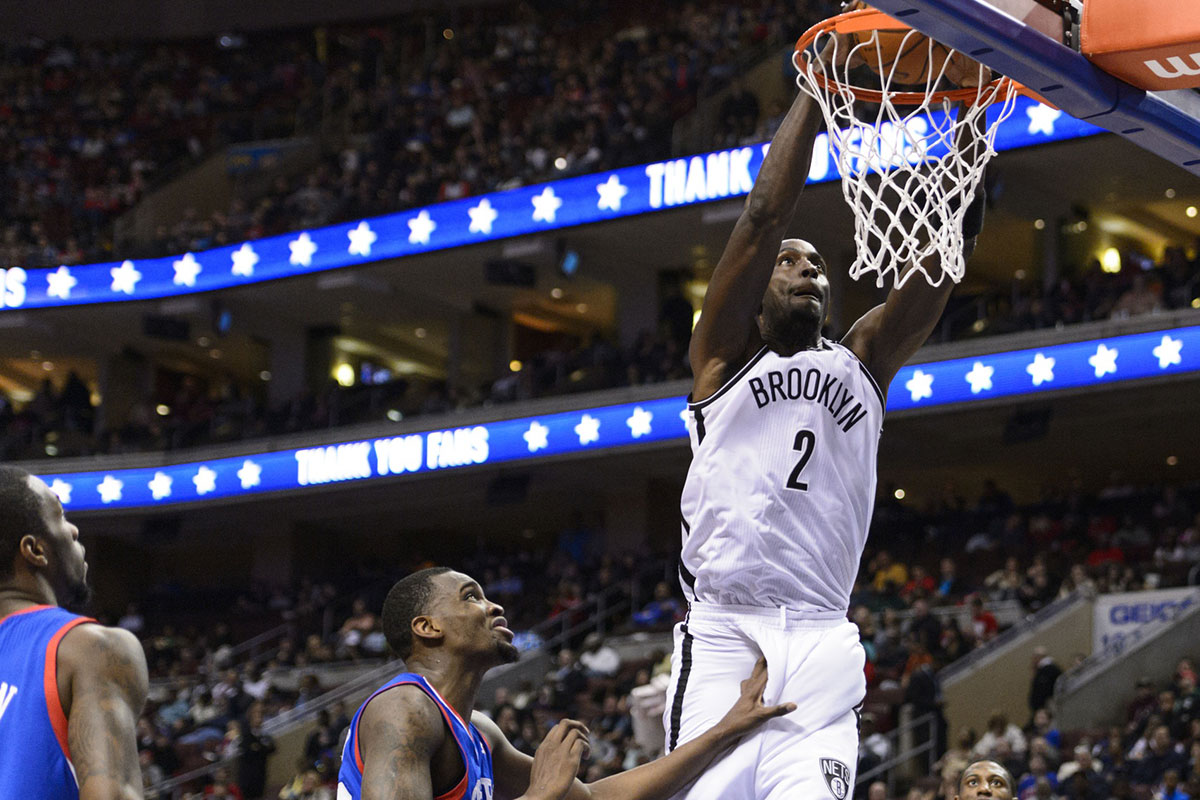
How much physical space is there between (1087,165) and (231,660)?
566 inches

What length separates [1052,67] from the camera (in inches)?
195

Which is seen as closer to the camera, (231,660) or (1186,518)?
(1186,518)

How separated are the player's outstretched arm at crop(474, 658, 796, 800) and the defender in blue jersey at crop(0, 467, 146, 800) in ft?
4.67

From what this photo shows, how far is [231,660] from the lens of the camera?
82.6ft

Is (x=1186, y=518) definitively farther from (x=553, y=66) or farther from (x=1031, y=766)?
(x=553, y=66)

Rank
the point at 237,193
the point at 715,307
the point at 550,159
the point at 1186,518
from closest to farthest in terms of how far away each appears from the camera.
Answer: the point at 715,307 → the point at 1186,518 → the point at 550,159 → the point at 237,193

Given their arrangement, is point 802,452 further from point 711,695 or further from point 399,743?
point 399,743

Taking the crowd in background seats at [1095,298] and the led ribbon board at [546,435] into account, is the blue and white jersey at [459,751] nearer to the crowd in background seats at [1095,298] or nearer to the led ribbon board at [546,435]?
the led ribbon board at [546,435]

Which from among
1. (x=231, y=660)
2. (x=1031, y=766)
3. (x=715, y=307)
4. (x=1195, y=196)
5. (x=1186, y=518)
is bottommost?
(x=231, y=660)

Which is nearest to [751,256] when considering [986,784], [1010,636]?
[986,784]

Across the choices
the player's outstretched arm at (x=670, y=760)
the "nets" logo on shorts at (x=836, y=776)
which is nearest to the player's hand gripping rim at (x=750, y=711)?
the player's outstretched arm at (x=670, y=760)

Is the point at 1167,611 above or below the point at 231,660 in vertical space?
above

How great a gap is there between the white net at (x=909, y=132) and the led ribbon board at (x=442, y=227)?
13.3 meters

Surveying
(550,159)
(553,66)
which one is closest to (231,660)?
(550,159)
